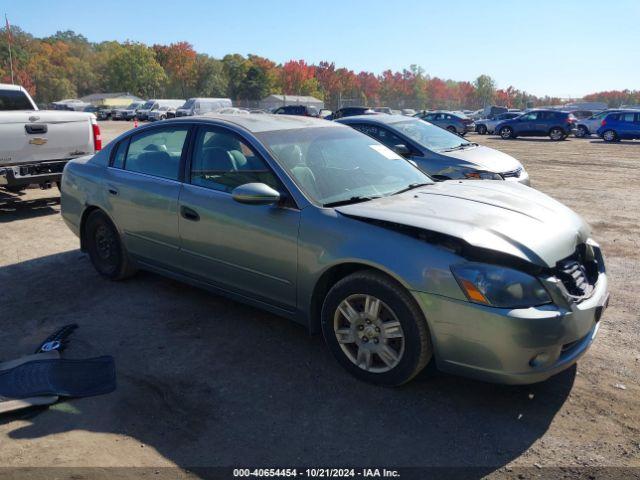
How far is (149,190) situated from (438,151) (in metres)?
4.99

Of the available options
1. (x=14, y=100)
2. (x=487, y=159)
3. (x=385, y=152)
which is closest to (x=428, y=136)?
(x=487, y=159)

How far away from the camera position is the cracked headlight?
9.68 feet

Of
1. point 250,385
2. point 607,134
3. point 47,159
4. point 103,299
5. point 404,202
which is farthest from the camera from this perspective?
point 607,134

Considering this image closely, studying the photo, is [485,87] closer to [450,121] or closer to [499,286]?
[450,121]

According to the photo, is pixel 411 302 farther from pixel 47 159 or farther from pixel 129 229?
pixel 47 159

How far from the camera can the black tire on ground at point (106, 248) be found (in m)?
5.26

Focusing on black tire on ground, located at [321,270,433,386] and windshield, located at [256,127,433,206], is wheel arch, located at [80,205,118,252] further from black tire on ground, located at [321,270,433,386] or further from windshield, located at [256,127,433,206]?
black tire on ground, located at [321,270,433,386]

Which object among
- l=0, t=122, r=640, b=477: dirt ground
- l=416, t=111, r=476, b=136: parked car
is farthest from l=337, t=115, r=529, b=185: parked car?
l=416, t=111, r=476, b=136: parked car

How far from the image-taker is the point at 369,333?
3.40 metres

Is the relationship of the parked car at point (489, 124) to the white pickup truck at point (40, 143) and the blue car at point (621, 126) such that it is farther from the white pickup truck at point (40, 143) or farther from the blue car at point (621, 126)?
the white pickup truck at point (40, 143)

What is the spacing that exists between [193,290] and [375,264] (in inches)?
98.1

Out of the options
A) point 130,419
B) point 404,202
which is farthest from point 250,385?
point 404,202

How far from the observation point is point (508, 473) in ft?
8.77

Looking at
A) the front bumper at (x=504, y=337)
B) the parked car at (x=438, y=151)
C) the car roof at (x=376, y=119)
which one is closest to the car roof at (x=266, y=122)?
the front bumper at (x=504, y=337)
